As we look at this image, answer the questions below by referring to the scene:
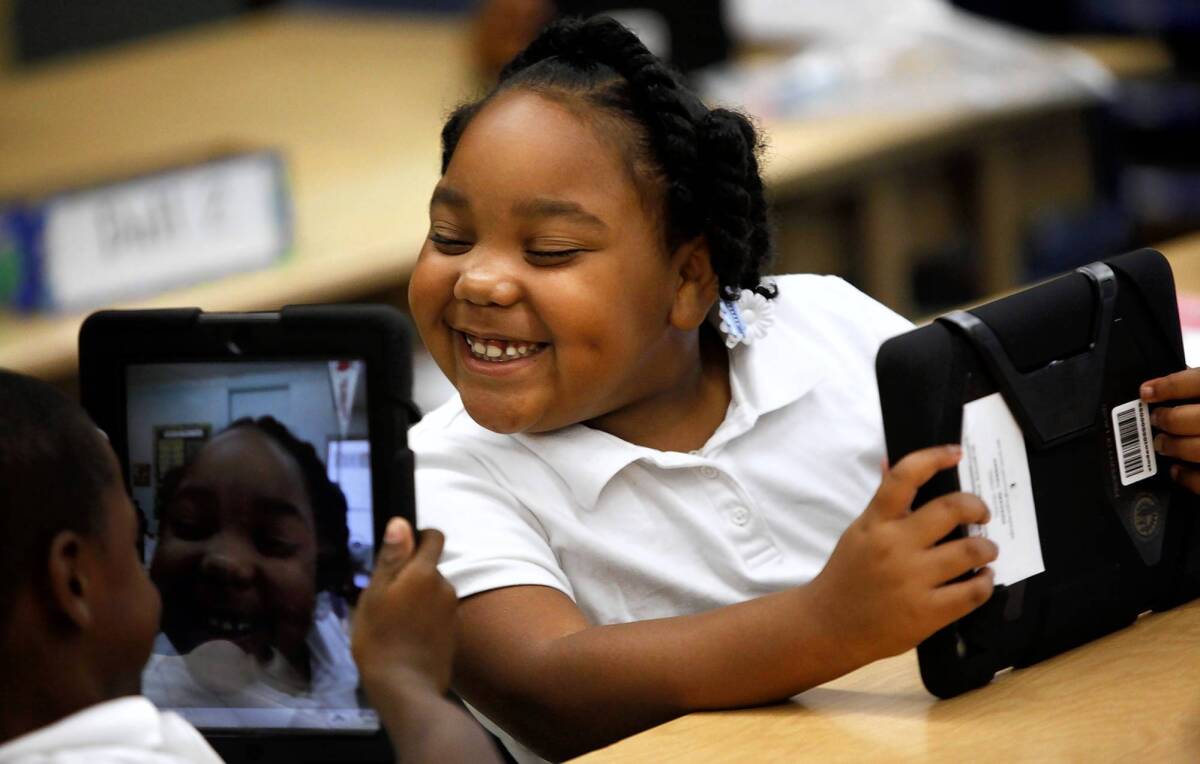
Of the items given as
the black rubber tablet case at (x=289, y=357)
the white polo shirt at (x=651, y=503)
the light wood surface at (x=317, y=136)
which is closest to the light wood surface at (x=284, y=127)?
the light wood surface at (x=317, y=136)

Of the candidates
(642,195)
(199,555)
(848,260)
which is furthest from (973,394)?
(848,260)

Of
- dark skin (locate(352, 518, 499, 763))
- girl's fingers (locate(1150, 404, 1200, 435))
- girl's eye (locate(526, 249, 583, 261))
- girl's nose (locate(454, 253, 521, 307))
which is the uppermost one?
girl's eye (locate(526, 249, 583, 261))

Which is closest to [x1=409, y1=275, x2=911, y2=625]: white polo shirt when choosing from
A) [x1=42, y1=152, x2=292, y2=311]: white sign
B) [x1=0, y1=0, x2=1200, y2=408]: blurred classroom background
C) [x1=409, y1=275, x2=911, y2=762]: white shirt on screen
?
[x1=409, y1=275, x2=911, y2=762]: white shirt on screen

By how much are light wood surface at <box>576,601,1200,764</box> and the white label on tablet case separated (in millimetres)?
73

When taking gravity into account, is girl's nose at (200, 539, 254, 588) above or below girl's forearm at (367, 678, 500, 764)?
above

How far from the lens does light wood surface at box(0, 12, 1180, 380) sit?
2.32 metres

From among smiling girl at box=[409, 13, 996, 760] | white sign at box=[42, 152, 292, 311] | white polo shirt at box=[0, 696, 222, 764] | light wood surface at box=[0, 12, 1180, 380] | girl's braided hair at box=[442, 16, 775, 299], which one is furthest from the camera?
light wood surface at box=[0, 12, 1180, 380]

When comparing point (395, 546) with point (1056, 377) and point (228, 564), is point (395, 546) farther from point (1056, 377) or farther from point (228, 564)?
point (1056, 377)

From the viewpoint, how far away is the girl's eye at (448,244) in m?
1.11

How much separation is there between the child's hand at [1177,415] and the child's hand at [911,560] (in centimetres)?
18

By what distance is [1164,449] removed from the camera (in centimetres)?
105

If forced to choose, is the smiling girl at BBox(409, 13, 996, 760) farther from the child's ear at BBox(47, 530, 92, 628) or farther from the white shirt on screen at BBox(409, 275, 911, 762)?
the child's ear at BBox(47, 530, 92, 628)

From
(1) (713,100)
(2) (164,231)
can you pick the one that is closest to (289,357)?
(2) (164,231)

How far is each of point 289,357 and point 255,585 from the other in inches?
5.2
